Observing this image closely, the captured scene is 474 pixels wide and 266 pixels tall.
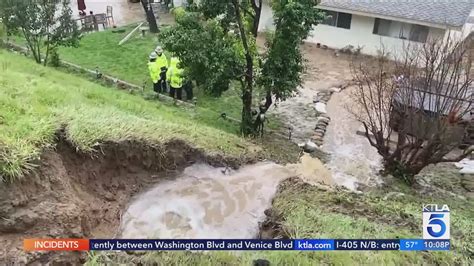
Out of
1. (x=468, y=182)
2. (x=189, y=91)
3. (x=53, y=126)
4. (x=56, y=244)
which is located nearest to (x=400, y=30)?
(x=468, y=182)

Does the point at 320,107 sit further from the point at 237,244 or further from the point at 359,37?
the point at 237,244

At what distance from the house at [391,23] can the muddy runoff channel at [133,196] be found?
43.0 ft

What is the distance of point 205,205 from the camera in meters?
7.52

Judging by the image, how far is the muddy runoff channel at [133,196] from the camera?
214 inches

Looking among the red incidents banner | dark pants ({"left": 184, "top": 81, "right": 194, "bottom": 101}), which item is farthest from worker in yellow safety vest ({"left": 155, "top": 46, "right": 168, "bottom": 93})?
the red incidents banner

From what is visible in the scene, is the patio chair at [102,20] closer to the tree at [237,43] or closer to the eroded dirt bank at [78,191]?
the tree at [237,43]

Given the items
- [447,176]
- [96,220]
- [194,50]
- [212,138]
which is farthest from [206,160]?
[447,176]

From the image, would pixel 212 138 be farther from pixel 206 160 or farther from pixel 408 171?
pixel 408 171

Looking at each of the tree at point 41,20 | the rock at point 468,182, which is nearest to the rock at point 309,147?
the rock at point 468,182

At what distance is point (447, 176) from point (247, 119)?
582cm

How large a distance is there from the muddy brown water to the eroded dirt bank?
0.23 m

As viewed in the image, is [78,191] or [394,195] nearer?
[78,191]

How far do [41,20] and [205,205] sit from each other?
10563 millimetres

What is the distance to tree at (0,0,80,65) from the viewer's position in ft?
46.9
